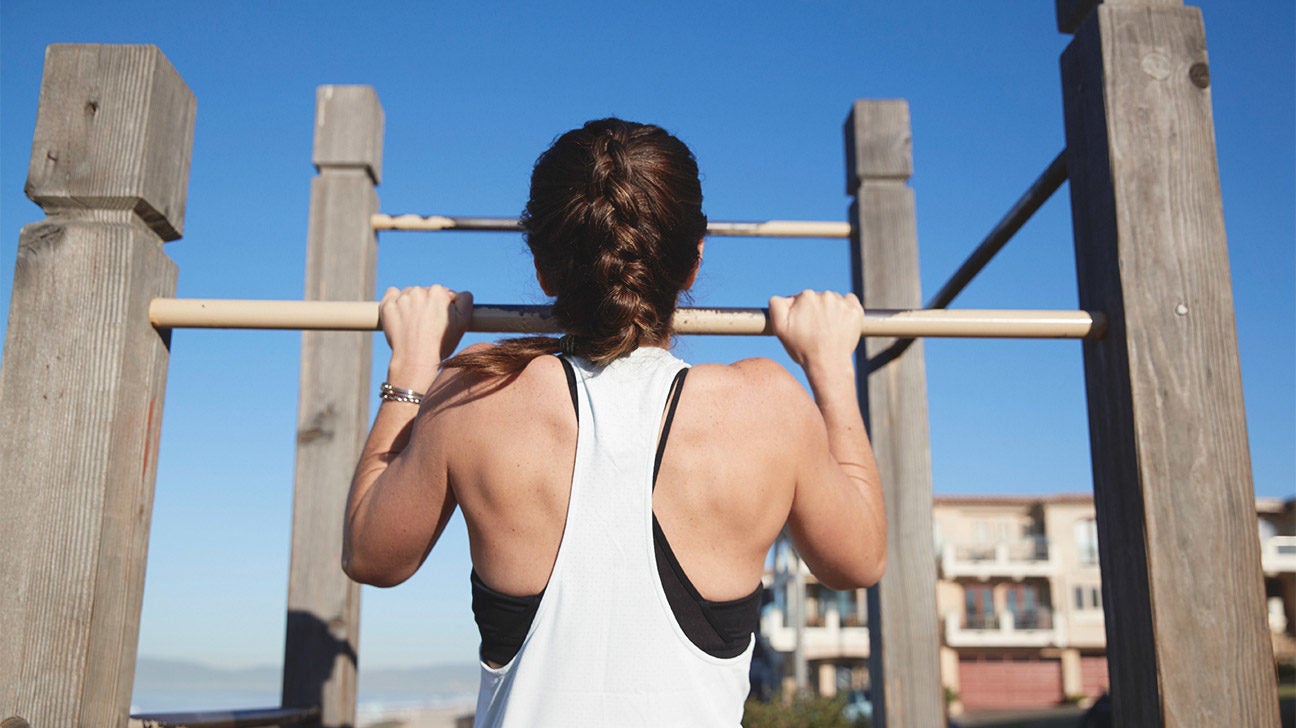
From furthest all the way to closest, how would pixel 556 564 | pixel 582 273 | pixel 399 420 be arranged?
1. pixel 399 420
2. pixel 582 273
3. pixel 556 564

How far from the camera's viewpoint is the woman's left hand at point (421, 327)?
4.66 feet

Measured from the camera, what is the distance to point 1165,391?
1422 mm

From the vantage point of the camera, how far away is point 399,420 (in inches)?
53.7

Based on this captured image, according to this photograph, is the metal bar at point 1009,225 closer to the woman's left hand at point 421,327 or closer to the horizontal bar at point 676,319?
the horizontal bar at point 676,319

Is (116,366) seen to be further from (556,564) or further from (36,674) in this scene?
(556,564)

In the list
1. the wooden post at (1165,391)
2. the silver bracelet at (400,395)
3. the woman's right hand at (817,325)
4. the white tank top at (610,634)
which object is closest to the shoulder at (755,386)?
the white tank top at (610,634)

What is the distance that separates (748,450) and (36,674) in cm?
103

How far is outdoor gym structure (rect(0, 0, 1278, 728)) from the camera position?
1349mm

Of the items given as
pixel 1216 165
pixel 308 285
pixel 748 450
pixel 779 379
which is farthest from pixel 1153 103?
pixel 308 285

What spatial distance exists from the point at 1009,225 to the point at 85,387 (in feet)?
5.66

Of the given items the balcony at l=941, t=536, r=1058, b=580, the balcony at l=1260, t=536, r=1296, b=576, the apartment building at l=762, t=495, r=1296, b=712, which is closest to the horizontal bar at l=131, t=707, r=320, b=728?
the apartment building at l=762, t=495, r=1296, b=712

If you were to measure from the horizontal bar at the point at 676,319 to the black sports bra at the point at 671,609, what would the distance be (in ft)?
1.06

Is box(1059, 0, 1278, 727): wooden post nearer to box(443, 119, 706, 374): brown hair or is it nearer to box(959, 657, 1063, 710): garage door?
box(443, 119, 706, 374): brown hair

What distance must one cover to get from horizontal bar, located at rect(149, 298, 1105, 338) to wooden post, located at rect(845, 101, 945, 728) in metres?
1.45
